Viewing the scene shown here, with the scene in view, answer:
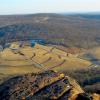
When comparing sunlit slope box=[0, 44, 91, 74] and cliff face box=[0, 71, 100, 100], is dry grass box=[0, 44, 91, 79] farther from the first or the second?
cliff face box=[0, 71, 100, 100]

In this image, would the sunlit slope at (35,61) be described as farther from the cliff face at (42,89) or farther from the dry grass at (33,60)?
the cliff face at (42,89)

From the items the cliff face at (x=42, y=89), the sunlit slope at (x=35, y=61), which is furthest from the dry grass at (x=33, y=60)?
the cliff face at (x=42, y=89)

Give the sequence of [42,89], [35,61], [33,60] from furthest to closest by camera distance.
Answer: [33,60], [35,61], [42,89]

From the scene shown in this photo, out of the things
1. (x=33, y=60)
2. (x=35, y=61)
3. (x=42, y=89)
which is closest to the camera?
(x=42, y=89)

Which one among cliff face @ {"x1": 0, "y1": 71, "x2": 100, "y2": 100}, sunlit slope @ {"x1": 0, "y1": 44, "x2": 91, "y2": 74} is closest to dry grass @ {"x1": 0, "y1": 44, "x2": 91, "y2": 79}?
sunlit slope @ {"x1": 0, "y1": 44, "x2": 91, "y2": 74}

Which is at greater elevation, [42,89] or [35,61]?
[42,89]

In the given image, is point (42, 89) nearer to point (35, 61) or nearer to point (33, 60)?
point (35, 61)

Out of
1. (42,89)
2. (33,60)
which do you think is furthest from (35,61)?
(42,89)

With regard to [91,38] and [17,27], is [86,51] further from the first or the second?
[17,27]
